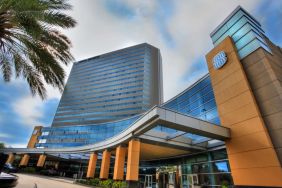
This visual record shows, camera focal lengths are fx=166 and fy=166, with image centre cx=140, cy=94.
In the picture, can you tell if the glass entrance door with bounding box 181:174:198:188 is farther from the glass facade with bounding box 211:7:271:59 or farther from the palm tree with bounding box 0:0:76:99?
the palm tree with bounding box 0:0:76:99

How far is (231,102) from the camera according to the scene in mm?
14375

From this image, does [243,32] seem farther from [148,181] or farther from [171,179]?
[148,181]

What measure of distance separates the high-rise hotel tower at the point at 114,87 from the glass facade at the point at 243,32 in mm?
70600

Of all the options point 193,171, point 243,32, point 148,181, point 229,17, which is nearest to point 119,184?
point 193,171

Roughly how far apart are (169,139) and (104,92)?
301 ft

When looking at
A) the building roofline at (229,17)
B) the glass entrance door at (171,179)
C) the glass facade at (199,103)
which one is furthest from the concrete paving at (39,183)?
the building roofline at (229,17)

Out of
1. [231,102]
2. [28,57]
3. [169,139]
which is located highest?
[231,102]

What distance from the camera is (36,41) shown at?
7.83 metres

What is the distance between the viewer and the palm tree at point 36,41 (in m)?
6.81

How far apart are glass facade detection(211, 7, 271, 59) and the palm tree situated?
46.2 ft

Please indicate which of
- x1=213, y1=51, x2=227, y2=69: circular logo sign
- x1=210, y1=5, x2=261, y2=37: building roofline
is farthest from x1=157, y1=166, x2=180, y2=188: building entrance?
x1=210, y1=5, x2=261, y2=37: building roofline

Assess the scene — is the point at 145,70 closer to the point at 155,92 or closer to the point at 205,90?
the point at 155,92

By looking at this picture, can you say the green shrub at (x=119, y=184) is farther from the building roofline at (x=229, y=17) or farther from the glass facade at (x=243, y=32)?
the building roofline at (x=229, y=17)

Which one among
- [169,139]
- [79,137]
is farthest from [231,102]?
[79,137]
